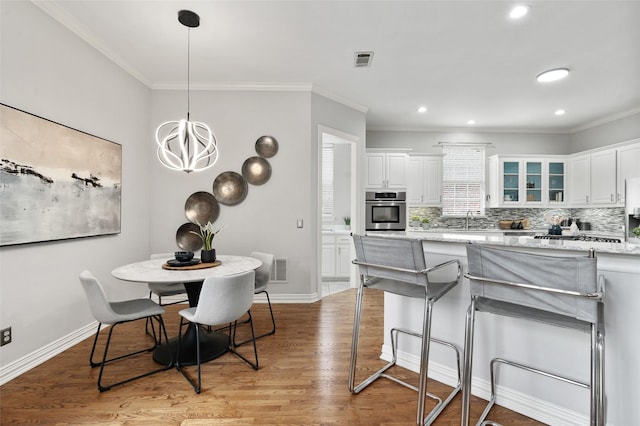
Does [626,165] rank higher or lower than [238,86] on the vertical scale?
lower

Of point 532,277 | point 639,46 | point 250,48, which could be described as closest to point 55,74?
point 250,48

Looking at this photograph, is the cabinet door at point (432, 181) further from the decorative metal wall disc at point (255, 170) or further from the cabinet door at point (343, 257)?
the decorative metal wall disc at point (255, 170)

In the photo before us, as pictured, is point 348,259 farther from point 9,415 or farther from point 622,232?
point 622,232

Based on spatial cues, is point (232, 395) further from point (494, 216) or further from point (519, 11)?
point (494, 216)

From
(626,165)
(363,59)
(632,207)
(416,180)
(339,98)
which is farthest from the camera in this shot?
(416,180)

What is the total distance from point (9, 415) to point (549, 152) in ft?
26.8

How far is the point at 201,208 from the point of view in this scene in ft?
12.6

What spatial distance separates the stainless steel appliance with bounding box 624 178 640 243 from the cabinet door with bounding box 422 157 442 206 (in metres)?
2.64

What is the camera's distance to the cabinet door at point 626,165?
14.9ft

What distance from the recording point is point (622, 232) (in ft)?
16.4

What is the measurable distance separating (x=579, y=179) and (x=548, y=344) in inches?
210

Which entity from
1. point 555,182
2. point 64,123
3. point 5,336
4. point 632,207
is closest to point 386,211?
point 555,182

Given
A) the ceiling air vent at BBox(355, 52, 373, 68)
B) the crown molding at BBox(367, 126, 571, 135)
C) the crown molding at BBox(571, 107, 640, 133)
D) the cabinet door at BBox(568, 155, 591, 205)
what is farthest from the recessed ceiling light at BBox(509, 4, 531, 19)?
the cabinet door at BBox(568, 155, 591, 205)

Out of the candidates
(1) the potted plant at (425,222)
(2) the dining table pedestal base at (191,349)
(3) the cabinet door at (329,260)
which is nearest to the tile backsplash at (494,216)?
(1) the potted plant at (425,222)
